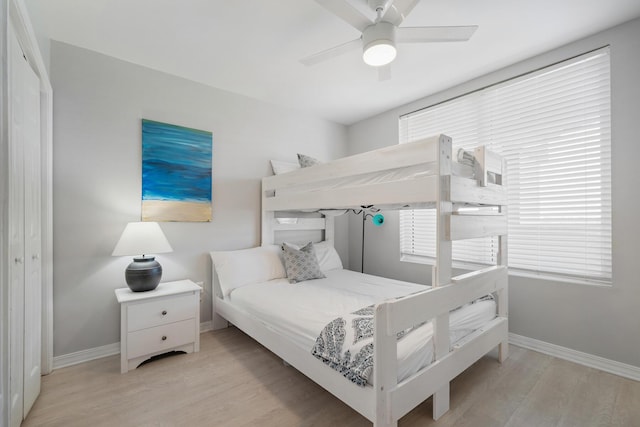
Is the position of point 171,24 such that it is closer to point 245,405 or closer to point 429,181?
point 429,181

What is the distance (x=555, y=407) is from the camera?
167cm

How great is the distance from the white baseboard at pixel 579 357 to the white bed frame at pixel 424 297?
403mm

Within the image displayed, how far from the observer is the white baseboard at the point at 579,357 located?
198cm

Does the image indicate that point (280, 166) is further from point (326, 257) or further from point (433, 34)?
point (433, 34)

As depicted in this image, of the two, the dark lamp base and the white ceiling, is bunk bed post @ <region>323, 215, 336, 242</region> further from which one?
the dark lamp base

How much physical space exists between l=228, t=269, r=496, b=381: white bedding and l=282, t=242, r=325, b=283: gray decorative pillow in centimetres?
8

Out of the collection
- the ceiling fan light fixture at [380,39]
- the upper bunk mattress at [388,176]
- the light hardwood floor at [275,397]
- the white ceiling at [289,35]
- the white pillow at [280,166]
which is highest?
the white ceiling at [289,35]

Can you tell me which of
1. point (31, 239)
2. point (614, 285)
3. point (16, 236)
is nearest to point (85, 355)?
point (31, 239)

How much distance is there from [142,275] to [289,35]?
2164 mm

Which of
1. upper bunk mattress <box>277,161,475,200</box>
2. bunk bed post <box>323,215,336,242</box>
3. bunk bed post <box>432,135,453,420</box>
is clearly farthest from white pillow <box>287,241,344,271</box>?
bunk bed post <box>432,135,453,420</box>

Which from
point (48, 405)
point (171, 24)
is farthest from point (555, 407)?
point (171, 24)

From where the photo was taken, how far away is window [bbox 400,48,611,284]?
7.02ft

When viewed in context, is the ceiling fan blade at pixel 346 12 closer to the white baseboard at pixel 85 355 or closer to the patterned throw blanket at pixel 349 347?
the patterned throw blanket at pixel 349 347

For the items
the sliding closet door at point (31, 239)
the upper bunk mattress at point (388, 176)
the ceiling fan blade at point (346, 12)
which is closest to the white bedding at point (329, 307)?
the upper bunk mattress at point (388, 176)
